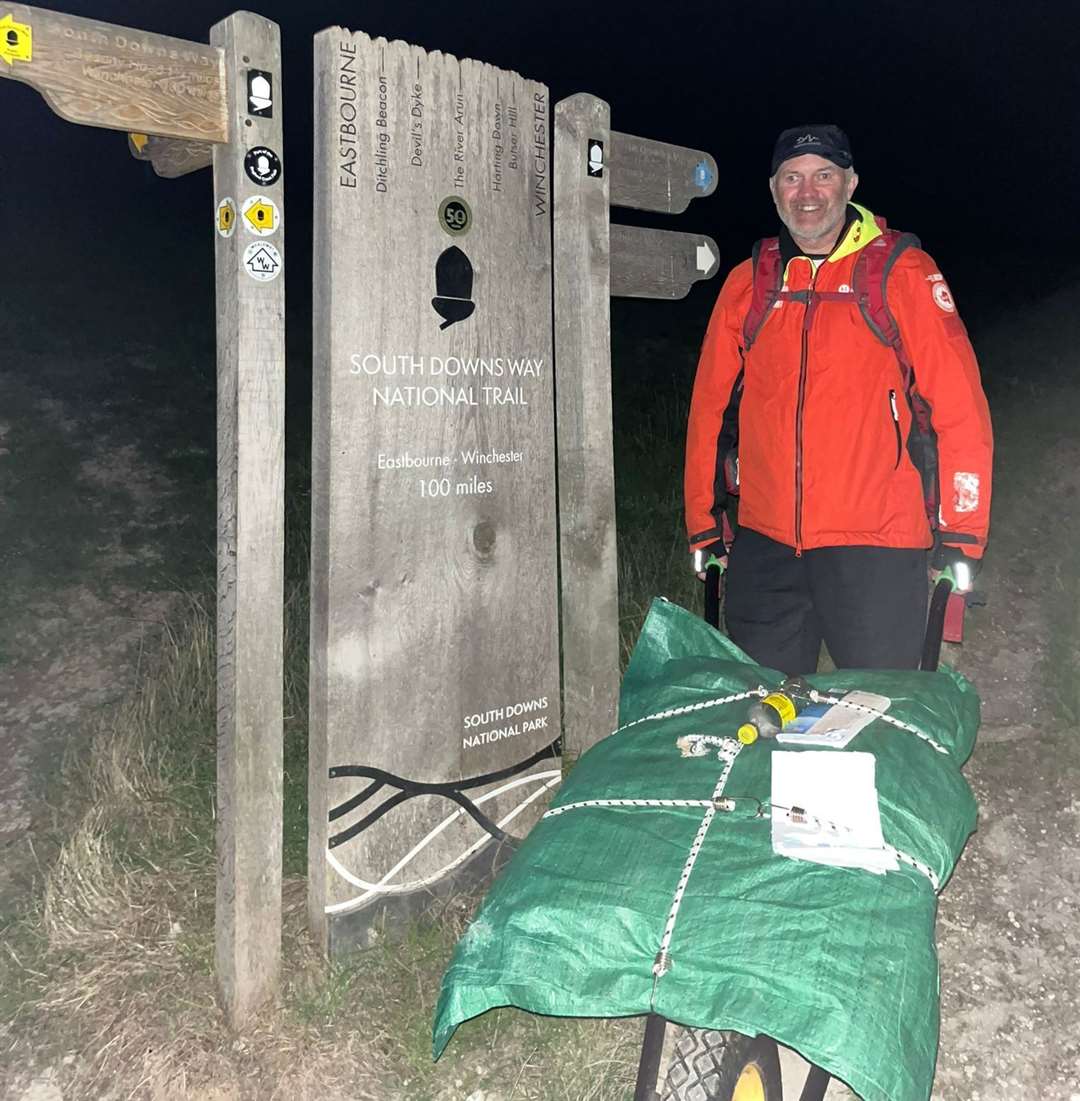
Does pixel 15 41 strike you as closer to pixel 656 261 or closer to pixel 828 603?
pixel 656 261

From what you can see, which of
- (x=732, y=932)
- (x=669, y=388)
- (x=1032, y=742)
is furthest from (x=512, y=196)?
(x=669, y=388)

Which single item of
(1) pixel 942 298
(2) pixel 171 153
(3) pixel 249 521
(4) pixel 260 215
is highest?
(2) pixel 171 153

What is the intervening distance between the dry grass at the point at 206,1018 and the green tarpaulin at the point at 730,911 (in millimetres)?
550

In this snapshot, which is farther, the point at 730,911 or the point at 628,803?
the point at 628,803

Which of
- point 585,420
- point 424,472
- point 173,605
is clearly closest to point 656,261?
point 585,420

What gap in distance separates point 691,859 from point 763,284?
185 cm

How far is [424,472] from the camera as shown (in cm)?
284

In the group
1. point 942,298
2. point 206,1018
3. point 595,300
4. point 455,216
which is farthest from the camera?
point 595,300

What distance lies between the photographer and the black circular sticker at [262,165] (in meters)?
2.40

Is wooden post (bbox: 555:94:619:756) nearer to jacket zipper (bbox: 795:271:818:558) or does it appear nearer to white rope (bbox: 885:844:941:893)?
jacket zipper (bbox: 795:271:818:558)

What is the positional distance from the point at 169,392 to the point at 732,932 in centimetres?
711

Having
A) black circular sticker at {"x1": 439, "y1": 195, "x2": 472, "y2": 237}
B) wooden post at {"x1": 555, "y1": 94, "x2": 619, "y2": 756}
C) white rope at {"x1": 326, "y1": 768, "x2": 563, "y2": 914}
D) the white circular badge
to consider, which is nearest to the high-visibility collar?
the white circular badge

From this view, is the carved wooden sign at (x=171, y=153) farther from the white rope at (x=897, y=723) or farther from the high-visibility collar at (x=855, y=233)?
the white rope at (x=897, y=723)

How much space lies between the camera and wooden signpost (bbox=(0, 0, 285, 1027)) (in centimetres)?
220
